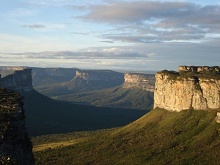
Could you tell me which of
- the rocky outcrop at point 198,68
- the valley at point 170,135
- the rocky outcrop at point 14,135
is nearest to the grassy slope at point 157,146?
the valley at point 170,135

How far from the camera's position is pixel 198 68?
170 meters

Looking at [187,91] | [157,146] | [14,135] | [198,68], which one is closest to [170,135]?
[157,146]

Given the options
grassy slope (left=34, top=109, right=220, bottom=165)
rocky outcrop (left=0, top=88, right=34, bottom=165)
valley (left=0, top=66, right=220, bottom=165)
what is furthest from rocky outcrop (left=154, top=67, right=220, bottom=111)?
rocky outcrop (left=0, top=88, right=34, bottom=165)

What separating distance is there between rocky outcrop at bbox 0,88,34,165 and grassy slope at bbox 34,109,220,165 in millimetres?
72107

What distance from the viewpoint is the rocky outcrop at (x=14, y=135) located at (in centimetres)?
4325

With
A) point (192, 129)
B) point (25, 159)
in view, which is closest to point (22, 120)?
point (25, 159)

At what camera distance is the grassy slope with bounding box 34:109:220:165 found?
11675 centimetres

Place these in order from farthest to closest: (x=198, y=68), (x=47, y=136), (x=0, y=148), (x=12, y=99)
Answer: (x=47, y=136) → (x=198, y=68) → (x=12, y=99) → (x=0, y=148)

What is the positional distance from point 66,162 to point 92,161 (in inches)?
350

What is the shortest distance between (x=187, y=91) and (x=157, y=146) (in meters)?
33.9

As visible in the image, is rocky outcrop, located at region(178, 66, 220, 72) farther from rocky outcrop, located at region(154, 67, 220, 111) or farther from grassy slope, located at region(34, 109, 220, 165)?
grassy slope, located at region(34, 109, 220, 165)

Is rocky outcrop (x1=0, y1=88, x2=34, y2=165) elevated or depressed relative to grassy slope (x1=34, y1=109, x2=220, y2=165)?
elevated

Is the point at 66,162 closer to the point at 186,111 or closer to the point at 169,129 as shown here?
the point at 169,129

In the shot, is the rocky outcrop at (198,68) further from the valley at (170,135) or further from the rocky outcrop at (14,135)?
the rocky outcrop at (14,135)
